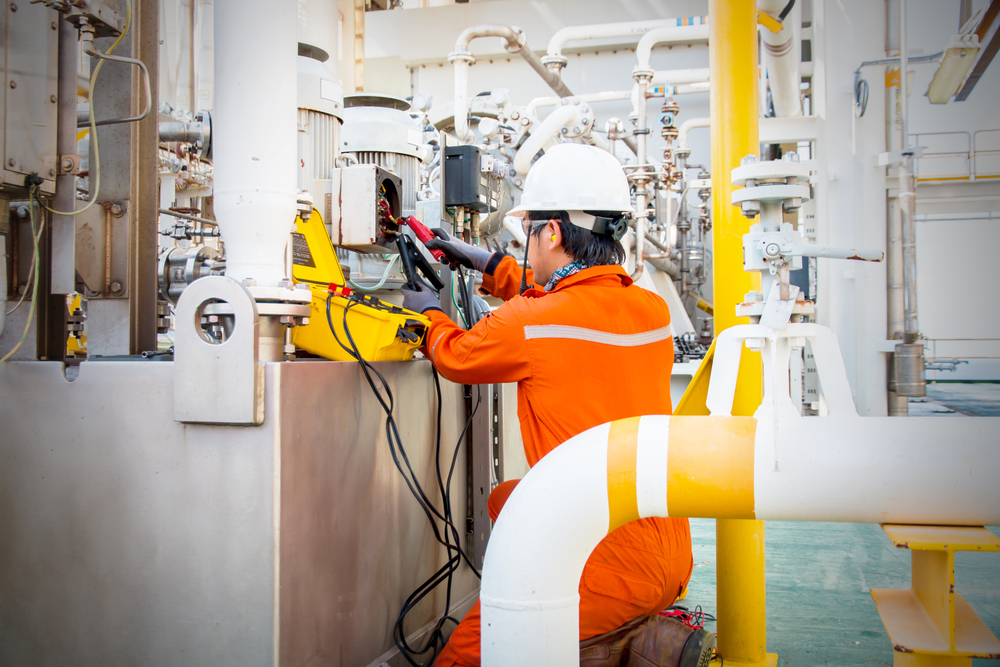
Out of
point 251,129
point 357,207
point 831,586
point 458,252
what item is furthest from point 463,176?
point 831,586

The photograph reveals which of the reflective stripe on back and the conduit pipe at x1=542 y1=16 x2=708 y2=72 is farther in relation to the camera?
the conduit pipe at x1=542 y1=16 x2=708 y2=72

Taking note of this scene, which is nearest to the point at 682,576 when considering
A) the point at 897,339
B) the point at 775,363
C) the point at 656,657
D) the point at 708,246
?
the point at 656,657

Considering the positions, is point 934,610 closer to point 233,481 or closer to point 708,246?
point 233,481

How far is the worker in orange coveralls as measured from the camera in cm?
148

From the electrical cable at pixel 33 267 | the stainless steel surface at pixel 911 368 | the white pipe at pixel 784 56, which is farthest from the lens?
the stainless steel surface at pixel 911 368

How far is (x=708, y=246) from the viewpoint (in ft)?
34.0

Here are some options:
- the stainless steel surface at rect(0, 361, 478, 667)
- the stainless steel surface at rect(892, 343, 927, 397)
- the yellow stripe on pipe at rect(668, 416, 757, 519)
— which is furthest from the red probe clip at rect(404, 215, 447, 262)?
the stainless steel surface at rect(892, 343, 927, 397)

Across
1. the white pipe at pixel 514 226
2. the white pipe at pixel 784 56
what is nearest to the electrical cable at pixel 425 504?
the white pipe at pixel 514 226

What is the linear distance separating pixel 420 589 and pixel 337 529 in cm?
48

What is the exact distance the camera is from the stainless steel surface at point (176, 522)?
1.28 meters

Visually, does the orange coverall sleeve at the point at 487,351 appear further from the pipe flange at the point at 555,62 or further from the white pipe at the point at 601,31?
the white pipe at the point at 601,31

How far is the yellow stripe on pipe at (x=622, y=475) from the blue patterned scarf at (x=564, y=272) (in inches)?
26.4

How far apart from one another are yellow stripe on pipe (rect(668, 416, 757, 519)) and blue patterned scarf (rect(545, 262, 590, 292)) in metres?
0.70

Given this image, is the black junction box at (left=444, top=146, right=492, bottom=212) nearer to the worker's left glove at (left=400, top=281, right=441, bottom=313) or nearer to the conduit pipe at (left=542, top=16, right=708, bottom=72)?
the worker's left glove at (left=400, top=281, right=441, bottom=313)
